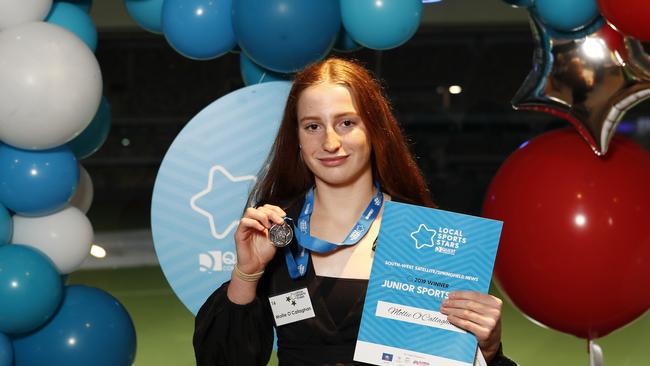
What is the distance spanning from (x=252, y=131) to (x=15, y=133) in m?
0.73

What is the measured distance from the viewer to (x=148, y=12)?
315cm

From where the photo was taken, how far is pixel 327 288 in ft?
6.26

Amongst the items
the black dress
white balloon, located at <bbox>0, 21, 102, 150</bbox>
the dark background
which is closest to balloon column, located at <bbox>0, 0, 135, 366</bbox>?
white balloon, located at <bbox>0, 21, 102, 150</bbox>

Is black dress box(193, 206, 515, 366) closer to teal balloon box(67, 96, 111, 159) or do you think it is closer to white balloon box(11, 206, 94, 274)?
white balloon box(11, 206, 94, 274)

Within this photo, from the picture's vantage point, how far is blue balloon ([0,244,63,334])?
251 centimetres

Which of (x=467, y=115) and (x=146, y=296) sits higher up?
(x=146, y=296)

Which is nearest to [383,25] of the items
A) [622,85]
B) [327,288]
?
[622,85]

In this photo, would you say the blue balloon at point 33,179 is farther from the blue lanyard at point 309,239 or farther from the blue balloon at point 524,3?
the blue balloon at point 524,3

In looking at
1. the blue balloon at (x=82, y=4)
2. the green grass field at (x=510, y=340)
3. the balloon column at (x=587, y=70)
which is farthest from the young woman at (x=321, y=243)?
the green grass field at (x=510, y=340)

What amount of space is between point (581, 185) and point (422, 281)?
3.29 ft

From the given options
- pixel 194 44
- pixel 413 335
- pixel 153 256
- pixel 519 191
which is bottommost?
pixel 153 256

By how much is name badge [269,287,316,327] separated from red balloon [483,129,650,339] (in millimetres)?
910

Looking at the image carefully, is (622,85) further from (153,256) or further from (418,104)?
(418,104)

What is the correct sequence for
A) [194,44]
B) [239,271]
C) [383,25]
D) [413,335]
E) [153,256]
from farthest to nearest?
1. [153,256]
2. [194,44]
3. [383,25]
4. [239,271]
5. [413,335]
